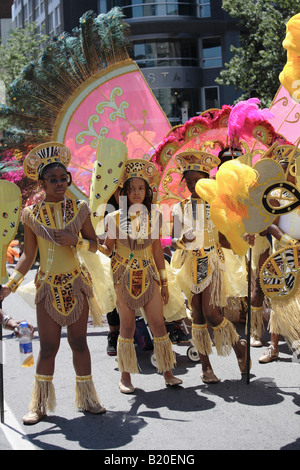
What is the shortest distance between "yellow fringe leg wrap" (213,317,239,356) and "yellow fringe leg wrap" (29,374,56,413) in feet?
4.75

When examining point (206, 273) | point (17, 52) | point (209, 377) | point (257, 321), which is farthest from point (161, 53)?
point (209, 377)

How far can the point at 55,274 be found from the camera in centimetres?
441

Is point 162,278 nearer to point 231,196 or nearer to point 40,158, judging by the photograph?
point 231,196

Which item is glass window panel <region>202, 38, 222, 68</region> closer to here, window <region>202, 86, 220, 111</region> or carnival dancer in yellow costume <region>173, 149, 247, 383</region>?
window <region>202, 86, 220, 111</region>

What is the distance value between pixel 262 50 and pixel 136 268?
14.7 meters

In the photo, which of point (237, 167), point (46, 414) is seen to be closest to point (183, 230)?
point (237, 167)

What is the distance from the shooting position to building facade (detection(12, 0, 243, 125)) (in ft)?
96.7

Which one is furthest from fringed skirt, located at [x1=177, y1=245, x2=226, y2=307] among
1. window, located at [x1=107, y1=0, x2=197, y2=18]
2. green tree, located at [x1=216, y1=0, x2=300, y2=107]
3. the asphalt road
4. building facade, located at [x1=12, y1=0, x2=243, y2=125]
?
window, located at [x1=107, y1=0, x2=197, y2=18]

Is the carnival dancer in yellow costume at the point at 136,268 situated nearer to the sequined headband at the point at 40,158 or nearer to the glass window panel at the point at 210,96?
the sequined headband at the point at 40,158

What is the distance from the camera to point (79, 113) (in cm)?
626

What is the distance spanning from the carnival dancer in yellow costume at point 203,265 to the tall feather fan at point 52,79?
169 centimetres

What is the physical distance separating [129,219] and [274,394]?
1780mm
